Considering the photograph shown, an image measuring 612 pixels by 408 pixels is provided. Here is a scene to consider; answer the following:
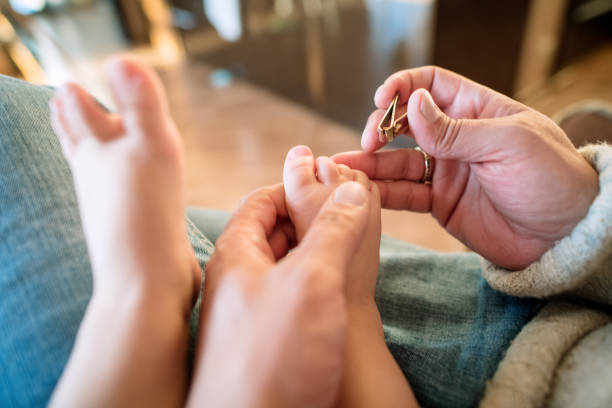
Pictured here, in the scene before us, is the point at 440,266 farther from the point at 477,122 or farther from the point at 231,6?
the point at 231,6

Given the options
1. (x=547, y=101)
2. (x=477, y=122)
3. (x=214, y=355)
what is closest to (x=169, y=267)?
(x=214, y=355)

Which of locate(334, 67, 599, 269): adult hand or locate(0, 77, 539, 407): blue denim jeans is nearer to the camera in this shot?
locate(0, 77, 539, 407): blue denim jeans

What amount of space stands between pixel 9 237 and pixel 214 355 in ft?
0.79

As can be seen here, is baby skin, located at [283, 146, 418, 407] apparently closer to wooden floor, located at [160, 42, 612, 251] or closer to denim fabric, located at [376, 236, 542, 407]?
denim fabric, located at [376, 236, 542, 407]

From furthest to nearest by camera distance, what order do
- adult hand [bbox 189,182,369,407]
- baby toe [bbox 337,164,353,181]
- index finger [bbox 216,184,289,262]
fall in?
baby toe [bbox 337,164,353,181] < index finger [bbox 216,184,289,262] < adult hand [bbox 189,182,369,407]

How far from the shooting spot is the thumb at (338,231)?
0.33 meters

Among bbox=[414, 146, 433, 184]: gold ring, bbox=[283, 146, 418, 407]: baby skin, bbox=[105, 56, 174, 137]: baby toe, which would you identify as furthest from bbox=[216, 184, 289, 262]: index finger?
bbox=[414, 146, 433, 184]: gold ring

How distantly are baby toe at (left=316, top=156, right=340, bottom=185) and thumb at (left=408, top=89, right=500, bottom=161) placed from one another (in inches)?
4.8

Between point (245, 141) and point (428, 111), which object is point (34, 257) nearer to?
point (428, 111)

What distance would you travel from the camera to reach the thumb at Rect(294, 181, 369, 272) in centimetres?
33

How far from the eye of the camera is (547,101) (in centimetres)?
192

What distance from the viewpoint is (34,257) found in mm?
365

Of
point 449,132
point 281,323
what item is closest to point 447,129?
point 449,132

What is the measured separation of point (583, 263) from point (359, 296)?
254mm
